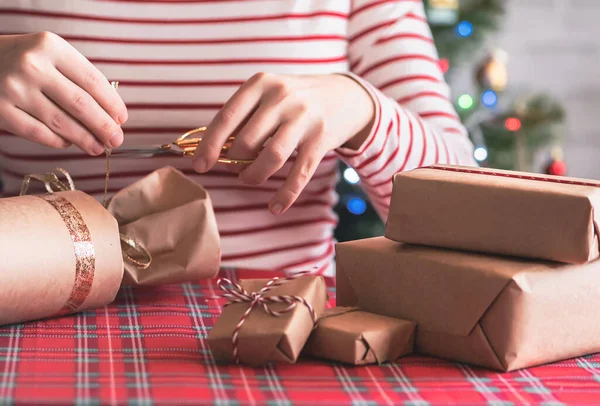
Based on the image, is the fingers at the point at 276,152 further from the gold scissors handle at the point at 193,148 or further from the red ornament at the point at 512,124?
the red ornament at the point at 512,124

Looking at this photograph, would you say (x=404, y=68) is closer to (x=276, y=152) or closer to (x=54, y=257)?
(x=276, y=152)

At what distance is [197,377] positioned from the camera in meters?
0.59

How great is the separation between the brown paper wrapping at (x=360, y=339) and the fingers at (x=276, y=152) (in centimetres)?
19

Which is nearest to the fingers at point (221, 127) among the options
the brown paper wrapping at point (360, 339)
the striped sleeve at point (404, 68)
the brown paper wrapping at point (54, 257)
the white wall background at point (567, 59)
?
the brown paper wrapping at point (54, 257)

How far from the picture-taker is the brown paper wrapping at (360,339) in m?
0.63

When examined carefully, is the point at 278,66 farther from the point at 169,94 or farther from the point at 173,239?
the point at 173,239

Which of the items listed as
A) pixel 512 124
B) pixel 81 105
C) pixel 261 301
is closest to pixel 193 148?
pixel 81 105

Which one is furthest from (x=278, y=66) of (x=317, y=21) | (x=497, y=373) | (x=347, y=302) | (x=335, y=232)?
(x=335, y=232)

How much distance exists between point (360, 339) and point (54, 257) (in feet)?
0.94

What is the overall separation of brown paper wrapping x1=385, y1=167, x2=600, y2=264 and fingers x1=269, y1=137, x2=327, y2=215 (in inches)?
5.8

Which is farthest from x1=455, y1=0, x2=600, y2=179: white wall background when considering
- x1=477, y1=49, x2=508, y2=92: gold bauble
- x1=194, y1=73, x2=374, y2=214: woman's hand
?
x1=194, y1=73, x2=374, y2=214: woman's hand

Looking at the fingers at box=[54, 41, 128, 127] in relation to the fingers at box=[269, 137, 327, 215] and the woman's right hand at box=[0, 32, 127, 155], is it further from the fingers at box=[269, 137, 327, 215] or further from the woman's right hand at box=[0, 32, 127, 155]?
the fingers at box=[269, 137, 327, 215]

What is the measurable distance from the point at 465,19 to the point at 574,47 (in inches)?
32.9

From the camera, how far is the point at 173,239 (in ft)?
2.71
